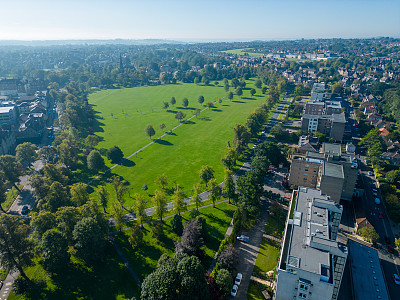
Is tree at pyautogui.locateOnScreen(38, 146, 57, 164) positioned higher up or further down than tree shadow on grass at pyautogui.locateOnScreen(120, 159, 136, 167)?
higher up

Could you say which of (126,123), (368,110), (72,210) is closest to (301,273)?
(72,210)

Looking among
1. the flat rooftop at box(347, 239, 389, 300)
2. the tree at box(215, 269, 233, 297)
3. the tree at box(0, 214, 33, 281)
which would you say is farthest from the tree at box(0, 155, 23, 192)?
the flat rooftop at box(347, 239, 389, 300)

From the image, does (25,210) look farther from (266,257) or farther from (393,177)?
(393,177)

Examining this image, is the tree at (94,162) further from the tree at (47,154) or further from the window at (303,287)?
the window at (303,287)

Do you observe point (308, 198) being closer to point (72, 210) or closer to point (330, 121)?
point (72, 210)

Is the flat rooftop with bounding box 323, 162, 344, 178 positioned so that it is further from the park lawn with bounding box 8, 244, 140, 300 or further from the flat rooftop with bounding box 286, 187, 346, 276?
the park lawn with bounding box 8, 244, 140, 300

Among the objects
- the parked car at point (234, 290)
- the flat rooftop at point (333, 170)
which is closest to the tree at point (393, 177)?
the flat rooftop at point (333, 170)
